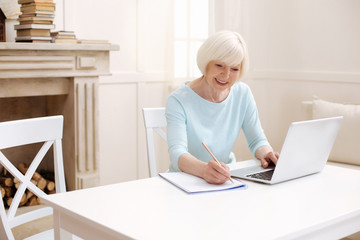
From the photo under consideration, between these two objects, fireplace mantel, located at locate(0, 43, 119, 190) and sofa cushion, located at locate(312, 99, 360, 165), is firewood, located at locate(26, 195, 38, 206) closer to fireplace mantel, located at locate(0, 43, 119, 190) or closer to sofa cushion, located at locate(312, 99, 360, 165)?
fireplace mantel, located at locate(0, 43, 119, 190)

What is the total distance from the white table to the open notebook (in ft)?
0.08

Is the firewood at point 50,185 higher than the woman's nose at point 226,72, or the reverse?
the woman's nose at point 226,72

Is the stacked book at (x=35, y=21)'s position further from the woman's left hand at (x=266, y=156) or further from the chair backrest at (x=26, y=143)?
the woman's left hand at (x=266, y=156)

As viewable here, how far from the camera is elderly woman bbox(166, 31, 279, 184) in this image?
200 cm

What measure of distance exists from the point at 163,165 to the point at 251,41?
124cm

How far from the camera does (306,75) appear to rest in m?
3.76

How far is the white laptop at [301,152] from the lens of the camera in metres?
1.60

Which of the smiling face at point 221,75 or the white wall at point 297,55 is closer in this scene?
the smiling face at point 221,75

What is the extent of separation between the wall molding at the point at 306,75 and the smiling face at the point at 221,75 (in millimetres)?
1707

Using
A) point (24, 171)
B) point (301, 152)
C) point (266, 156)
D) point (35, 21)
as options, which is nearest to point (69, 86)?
point (35, 21)

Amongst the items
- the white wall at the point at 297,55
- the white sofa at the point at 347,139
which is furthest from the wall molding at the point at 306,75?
the white sofa at the point at 347,139

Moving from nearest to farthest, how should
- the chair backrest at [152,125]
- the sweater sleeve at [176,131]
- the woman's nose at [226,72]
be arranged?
the sweater sleeve at [176,131]
the woman's nose at [226,72]
the chair backrest at [152,125]

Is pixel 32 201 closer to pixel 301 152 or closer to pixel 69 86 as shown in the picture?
pixel 69 86

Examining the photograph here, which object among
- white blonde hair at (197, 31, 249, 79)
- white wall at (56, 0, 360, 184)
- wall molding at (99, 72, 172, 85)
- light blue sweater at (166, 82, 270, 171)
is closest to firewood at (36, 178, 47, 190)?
white wall at (56, 0, 360, 184)
